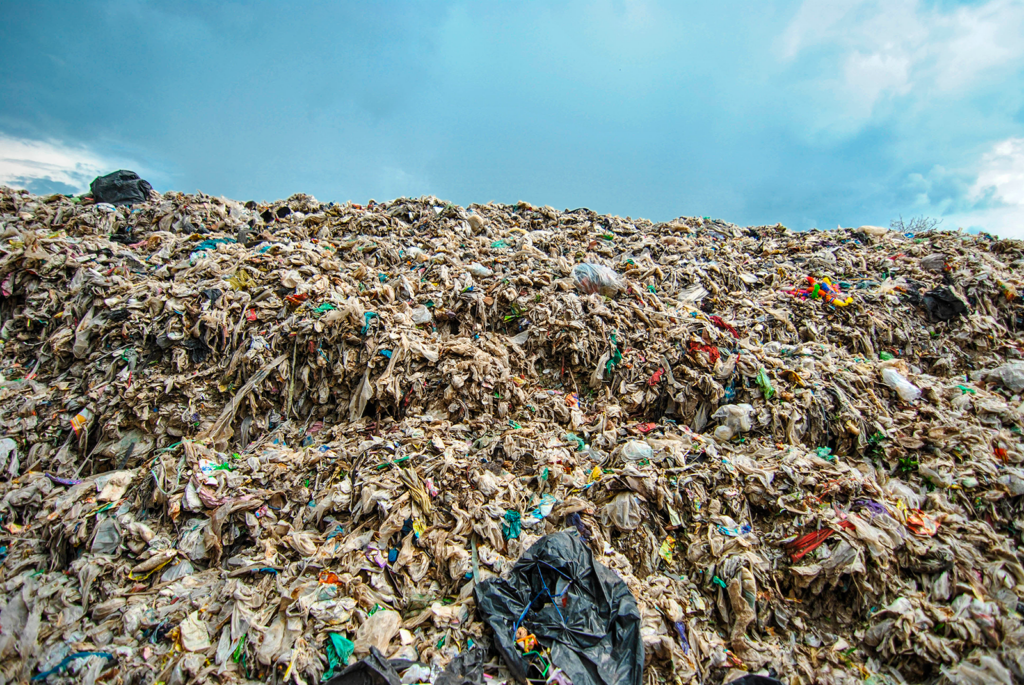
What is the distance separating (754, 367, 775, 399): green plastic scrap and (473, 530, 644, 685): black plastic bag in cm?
265

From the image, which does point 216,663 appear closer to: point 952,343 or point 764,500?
point 764,500

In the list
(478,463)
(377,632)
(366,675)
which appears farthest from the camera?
(478,463)

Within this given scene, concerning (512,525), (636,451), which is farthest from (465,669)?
(636,451)

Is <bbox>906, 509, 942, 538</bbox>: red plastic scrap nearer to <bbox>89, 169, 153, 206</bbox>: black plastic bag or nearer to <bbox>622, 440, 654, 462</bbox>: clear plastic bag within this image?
<bbox>622, 440, 654, 462</bbox>: clear plastic bag

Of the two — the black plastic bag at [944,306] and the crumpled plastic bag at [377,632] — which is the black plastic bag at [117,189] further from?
the black plastic bag at [944,306]

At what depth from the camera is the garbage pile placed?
2.56 metres

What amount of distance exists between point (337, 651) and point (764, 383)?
4.30 m

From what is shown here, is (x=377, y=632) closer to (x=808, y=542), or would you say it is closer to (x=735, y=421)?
(x=808, y=542)

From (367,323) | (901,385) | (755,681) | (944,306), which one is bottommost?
(755,681)

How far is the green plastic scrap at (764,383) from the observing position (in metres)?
4.33

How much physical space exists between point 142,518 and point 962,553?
5.95 m

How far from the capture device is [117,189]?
705cm

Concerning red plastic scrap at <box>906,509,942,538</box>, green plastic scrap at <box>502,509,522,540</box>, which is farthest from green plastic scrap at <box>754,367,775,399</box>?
green plastic scrap at <box>502,509,522,540</box>

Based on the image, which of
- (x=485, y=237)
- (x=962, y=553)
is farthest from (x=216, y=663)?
(x=485, y=237)
